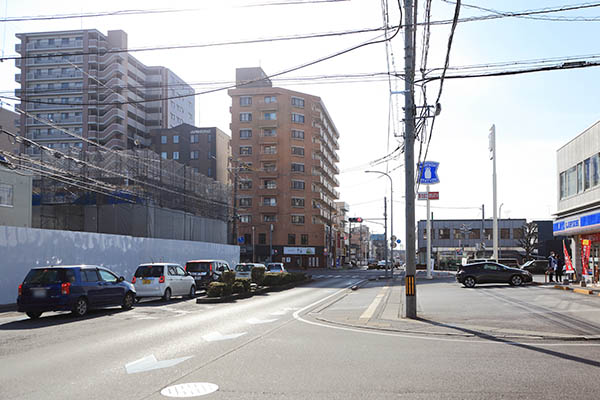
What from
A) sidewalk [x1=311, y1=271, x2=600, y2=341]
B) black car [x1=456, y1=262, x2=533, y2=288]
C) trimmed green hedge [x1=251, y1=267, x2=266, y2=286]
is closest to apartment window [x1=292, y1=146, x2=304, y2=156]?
black car [x1=456, y1=262, x2=533, y2=288]

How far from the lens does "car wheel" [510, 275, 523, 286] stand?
30609 millimetres

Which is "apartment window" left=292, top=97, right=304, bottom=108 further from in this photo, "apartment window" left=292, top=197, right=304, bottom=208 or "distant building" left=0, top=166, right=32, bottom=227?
"distant building" left=0, top=166, right=32, bottom=227

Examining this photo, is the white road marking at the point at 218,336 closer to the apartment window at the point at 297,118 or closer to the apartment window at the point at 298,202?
the apartment window at the point at 298,202

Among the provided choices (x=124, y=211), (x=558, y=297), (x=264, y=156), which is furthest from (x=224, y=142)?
(x=558, y=297)

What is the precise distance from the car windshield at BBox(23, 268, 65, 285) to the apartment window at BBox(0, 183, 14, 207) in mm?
24005

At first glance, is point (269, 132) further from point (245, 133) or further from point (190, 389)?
point (190, 389)

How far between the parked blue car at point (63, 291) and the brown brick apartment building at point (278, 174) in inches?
2764

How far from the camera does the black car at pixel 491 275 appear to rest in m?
30.7

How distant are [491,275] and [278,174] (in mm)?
61196

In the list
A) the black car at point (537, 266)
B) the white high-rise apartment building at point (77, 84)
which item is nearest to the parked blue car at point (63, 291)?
the black car at point (537, 266)

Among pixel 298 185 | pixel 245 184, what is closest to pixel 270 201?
pixel 245 184

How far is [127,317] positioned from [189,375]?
30.1ft

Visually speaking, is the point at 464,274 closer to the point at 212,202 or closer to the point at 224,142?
the point at 212,202

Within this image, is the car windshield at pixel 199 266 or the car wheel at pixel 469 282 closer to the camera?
the car windshield at pixel 199 266
